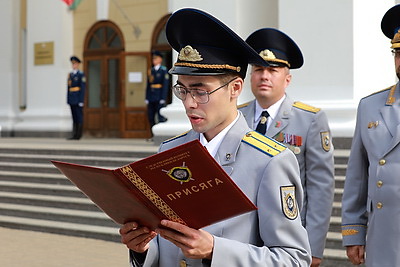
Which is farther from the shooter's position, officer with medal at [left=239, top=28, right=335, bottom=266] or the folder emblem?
officer with medal at [left=239, top=28, right=335, bottom=266]

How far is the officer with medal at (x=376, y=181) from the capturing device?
2.62 metres

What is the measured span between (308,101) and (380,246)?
5613 millimetres

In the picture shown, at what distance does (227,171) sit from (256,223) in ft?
0.55

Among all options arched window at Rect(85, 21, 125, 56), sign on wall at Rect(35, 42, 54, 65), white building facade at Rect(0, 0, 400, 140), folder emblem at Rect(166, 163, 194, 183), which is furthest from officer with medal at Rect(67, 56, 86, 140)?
folder emblem at Rect(166, 163, 194, 183)

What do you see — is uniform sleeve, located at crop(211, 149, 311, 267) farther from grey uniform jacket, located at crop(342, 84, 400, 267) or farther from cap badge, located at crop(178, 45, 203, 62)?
grey uniform jacket, located at crop(342, 84, 400, 267)

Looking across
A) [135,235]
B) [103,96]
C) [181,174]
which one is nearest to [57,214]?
[135,235]

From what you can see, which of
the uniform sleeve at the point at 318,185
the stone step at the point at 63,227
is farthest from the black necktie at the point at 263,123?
the stone step at the point at 63,227

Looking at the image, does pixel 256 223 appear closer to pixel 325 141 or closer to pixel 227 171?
pixel 227 171

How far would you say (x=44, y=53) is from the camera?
46.6 feet

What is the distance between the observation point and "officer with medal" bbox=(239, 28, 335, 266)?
327 cm

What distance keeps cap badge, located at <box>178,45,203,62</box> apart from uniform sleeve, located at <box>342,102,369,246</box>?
4.07 ft

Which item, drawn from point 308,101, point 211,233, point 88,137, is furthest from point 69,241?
point 88,137

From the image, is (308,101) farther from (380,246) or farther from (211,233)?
(211,233)

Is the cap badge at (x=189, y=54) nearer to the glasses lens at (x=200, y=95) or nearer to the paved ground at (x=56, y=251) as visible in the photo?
the glasses lens at (x=200, y=95)
